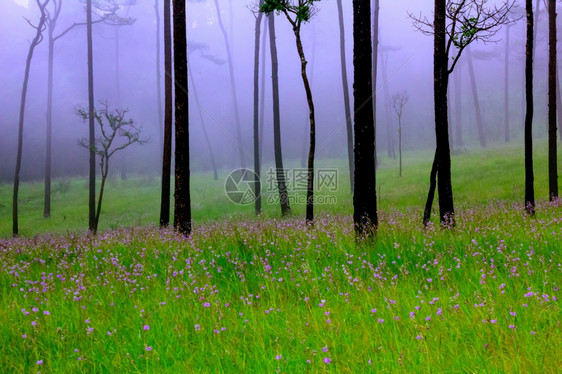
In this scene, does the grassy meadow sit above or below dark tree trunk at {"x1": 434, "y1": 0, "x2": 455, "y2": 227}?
below

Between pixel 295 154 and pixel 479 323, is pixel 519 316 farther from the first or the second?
pixel 295 154

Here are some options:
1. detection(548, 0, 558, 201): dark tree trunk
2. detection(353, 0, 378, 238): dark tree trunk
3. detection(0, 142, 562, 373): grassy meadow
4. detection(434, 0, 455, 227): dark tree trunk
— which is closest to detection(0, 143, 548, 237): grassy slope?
detection(548, 0, 558, 201): dark tree trunk

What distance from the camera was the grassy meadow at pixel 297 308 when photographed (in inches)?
110

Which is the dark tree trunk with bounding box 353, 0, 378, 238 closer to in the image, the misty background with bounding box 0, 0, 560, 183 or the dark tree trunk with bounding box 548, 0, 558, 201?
the dark tree trunk with bounding box 548, 0, 558, 201

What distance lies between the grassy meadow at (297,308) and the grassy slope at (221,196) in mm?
11322

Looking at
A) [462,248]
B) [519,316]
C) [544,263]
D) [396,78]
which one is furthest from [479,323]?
[396,78]

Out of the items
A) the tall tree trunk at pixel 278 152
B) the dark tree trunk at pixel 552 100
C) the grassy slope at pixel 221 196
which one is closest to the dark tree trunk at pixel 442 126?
the dark tree trunk at pixel 552 100

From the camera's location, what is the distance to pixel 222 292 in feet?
15.4

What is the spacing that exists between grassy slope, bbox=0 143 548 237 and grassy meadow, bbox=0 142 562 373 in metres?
11.3

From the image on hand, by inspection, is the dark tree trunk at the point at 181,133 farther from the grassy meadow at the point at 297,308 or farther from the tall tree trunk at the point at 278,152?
the tall tree trunk at the point at 278,152

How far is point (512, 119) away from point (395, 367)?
85.4 metres

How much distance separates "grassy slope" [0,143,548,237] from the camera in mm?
20484

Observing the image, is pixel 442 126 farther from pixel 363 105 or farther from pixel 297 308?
pixel 297 308

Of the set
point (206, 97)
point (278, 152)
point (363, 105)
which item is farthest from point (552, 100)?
point (206, 97)
